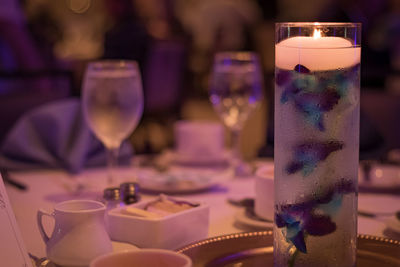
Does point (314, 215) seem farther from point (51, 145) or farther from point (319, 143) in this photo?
point (51, 145)

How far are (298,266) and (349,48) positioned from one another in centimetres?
24

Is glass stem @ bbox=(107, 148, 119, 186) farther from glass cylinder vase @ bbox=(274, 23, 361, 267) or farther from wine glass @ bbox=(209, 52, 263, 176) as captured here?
glass cylinder vase @ bbox=(274, 23, 361, 267)

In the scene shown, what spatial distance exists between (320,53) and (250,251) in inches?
10.6

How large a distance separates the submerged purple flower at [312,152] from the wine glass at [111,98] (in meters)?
0.58

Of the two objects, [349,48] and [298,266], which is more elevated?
[349,48]

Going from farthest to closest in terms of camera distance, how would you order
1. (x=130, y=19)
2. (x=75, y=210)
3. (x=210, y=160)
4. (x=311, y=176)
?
1. (x=130, y=19)
2. (x=210, y=160)
3. (x=75, y=210)
4. (x=311, y=176)

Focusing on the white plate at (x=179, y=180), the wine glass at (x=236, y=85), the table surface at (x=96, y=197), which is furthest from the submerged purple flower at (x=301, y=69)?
the wine glass at (x=236, y=85)

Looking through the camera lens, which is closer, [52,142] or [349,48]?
[349,48]

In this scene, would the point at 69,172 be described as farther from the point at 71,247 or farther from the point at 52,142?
the point at 71,247

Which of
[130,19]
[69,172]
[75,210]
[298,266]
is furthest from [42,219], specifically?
[130,19]

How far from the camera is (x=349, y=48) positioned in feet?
2.18

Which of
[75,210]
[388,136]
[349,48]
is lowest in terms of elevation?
[388,136]

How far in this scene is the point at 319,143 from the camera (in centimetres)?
66

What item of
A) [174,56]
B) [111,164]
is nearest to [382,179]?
[111,164]
